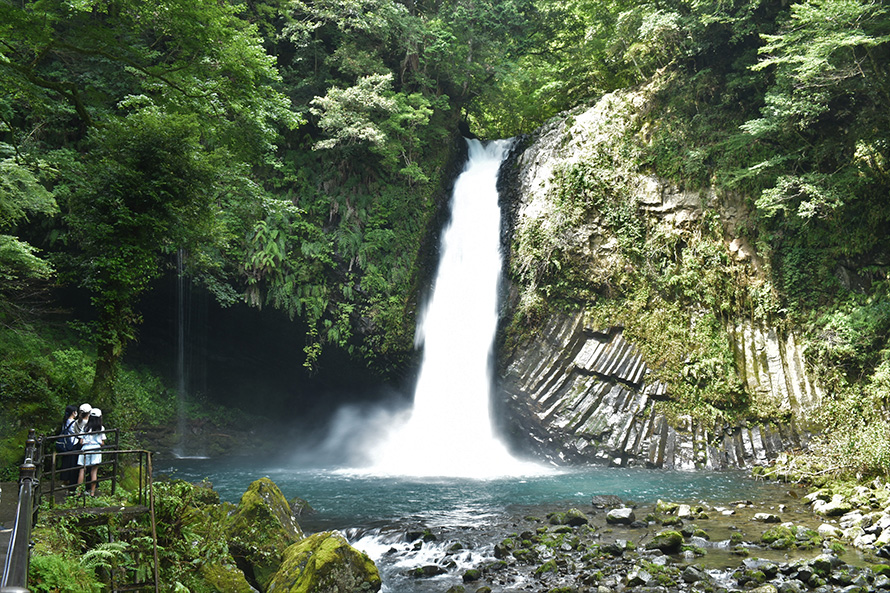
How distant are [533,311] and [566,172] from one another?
16.1 ft

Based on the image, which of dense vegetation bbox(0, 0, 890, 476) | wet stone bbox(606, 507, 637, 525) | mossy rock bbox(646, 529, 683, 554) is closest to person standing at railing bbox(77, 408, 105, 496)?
dense vegetation bbox(0, 0, 890, 476)

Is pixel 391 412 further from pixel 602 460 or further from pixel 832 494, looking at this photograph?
pixel 832 494

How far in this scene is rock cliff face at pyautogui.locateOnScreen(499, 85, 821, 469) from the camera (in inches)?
549

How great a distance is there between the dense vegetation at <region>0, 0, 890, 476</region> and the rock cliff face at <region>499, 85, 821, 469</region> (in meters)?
0.60

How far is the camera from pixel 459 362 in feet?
59.7

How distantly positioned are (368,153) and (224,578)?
1662 cm

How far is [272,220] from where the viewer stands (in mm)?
18406

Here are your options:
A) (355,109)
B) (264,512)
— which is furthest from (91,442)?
(355,109)

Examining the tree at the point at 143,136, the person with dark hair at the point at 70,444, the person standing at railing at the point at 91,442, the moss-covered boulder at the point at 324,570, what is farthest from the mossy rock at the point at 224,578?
the tree at the point at 143,136

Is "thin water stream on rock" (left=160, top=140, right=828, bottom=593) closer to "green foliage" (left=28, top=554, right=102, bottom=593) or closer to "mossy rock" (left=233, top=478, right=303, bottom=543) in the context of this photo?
"mossy rock" (left=233, top=478, right=303, bottom=543)

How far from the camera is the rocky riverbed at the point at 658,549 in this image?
6672mm

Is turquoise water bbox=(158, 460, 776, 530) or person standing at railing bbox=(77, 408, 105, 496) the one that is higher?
person standing at railing bbox=(77, 408, 105, 496)

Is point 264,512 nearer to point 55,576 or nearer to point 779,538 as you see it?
point 55,576

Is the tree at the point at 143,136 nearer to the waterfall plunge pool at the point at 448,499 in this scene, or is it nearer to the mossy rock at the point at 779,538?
the waterfall plunge pool at the point at 448,499
